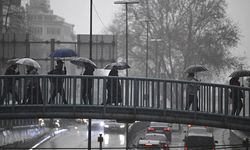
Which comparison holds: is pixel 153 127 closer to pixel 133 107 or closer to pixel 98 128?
pixel 98 128

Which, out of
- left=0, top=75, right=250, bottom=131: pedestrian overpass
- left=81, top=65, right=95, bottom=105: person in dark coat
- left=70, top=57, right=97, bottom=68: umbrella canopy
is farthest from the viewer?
left=70, top=57, right=97, bottom=68: umbrella canopy

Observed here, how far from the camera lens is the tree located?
79625 mm

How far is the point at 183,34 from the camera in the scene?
80750mm

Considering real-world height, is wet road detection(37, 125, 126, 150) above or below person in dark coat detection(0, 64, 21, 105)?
below

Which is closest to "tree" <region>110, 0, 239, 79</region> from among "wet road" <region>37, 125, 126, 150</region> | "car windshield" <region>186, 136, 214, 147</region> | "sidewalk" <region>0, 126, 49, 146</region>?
"wet road" <region>37, 125, 126, 150</region>

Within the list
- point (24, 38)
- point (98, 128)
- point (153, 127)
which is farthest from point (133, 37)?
point (24, 38)

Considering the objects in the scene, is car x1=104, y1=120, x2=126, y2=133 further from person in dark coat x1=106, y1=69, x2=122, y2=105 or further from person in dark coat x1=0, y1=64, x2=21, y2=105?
person in dark coat x1=0, y1=64, x2=21, y2=105

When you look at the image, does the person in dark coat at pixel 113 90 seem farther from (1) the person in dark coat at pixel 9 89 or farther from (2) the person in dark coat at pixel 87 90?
(1) the person in dark coat at pixel 9 89

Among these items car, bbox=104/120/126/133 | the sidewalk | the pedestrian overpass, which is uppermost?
the pedestrian overpass

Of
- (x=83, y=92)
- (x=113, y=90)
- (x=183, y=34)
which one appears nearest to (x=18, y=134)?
(x=83, y=92)

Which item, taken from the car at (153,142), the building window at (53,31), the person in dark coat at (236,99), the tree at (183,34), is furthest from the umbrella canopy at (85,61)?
the building window at (53,31)

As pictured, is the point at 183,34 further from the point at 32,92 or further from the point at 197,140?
the point at 32,92

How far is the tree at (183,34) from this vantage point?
Result: 261ft

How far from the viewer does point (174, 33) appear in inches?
3177
